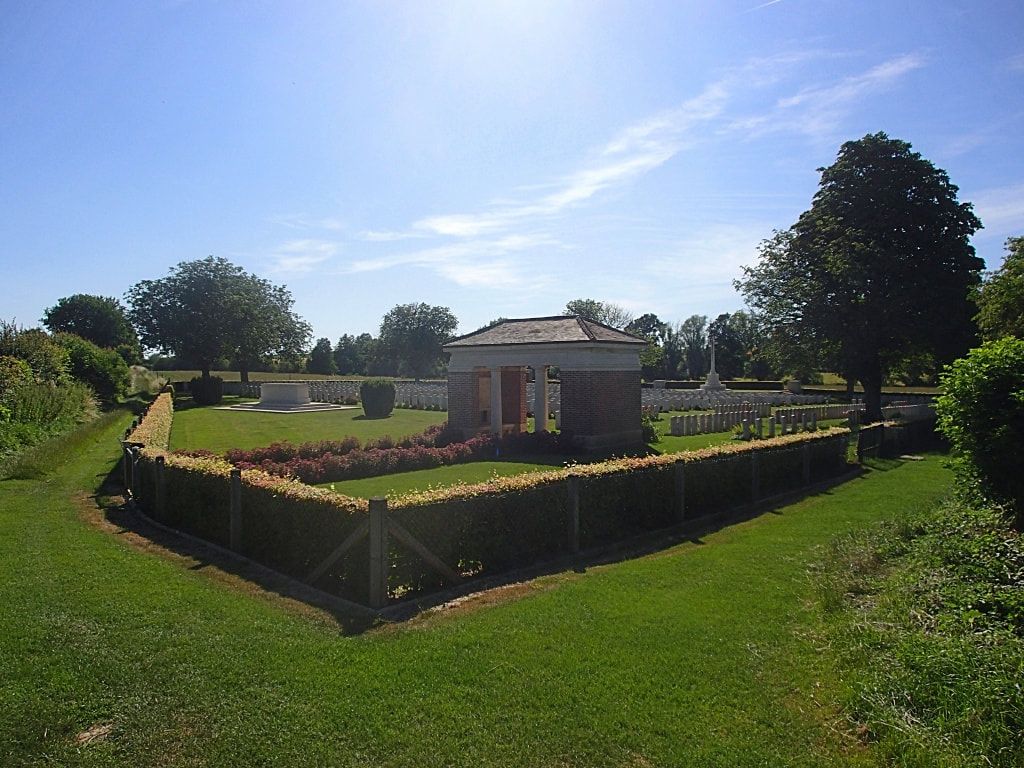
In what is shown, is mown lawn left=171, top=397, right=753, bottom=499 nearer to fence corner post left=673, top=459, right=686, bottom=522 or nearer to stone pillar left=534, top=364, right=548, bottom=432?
stone pillar left=534, top=364, right=548, bottom=432

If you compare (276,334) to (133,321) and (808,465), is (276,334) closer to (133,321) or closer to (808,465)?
(133,321)

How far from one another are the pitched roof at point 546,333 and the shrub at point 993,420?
1216cm

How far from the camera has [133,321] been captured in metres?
49.8

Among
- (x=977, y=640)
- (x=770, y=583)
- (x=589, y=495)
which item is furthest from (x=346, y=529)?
(x=977, y=640)

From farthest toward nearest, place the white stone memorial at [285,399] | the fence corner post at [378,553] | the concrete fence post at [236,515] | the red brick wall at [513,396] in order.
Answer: the white stone memorial at [285,399]
the red brick wall at [513,396]
the concrete fence post at [236,515]
the fence corner post at [378,553]

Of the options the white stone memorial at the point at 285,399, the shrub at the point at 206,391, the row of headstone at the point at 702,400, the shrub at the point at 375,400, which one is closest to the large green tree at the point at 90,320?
the shrub at the point at 206,391

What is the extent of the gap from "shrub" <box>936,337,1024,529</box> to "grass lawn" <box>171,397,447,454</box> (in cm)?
1772

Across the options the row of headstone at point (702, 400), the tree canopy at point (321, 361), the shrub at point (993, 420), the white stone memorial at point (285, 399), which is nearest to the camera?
the shrub at point (993, 420)

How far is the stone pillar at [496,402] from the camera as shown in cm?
2162

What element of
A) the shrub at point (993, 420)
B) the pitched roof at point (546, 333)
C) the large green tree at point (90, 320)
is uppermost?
the large green tree at point (90, 320)

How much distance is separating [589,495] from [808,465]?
805cm

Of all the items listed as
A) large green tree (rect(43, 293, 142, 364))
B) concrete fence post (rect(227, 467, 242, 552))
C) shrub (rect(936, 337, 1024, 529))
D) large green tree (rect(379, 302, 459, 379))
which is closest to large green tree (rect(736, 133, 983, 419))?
shrub (rect(936, 337, 1024, 529))

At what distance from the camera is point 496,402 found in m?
21.7

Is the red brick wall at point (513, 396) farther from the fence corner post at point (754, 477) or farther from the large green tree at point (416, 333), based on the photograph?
the large green tree at point (416, 333)
